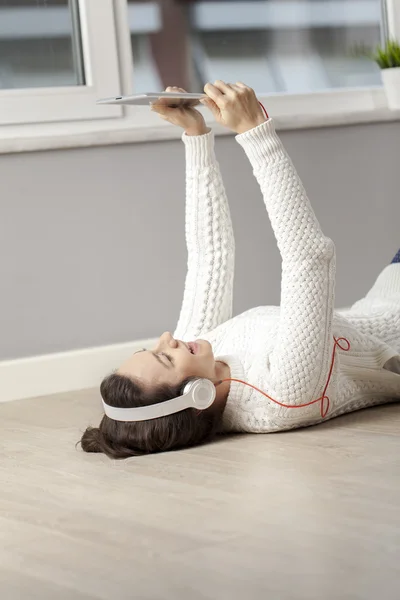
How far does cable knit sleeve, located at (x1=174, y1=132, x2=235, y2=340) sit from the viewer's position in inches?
84.7

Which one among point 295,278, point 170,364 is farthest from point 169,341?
point 295,278

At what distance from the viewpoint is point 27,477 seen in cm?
179

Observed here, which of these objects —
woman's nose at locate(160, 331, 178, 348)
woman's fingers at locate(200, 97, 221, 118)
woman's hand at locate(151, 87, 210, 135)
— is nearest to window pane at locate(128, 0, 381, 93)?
woman's hand at locate(151, 87, 210, 135)

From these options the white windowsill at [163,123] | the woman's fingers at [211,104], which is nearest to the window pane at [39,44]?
the white windowsill at [163,123]

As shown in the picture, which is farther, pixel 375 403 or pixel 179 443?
pixel 375 403

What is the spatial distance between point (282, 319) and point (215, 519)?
528 millimetres

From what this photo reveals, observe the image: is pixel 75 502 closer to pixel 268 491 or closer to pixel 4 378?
pixel 268 491

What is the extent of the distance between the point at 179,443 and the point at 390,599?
0.81 metres

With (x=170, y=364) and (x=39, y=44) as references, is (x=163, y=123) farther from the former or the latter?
(x=170, y=364)

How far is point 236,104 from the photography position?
1795mm

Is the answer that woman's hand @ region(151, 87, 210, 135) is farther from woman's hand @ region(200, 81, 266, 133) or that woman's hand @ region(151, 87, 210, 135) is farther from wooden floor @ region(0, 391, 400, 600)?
wooden floor @ region(0, 391, 400, 600)

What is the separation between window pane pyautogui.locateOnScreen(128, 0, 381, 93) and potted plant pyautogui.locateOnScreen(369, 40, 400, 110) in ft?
0.49

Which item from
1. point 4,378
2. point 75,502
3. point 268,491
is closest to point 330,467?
point 268,491

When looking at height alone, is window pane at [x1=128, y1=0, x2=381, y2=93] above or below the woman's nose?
above
